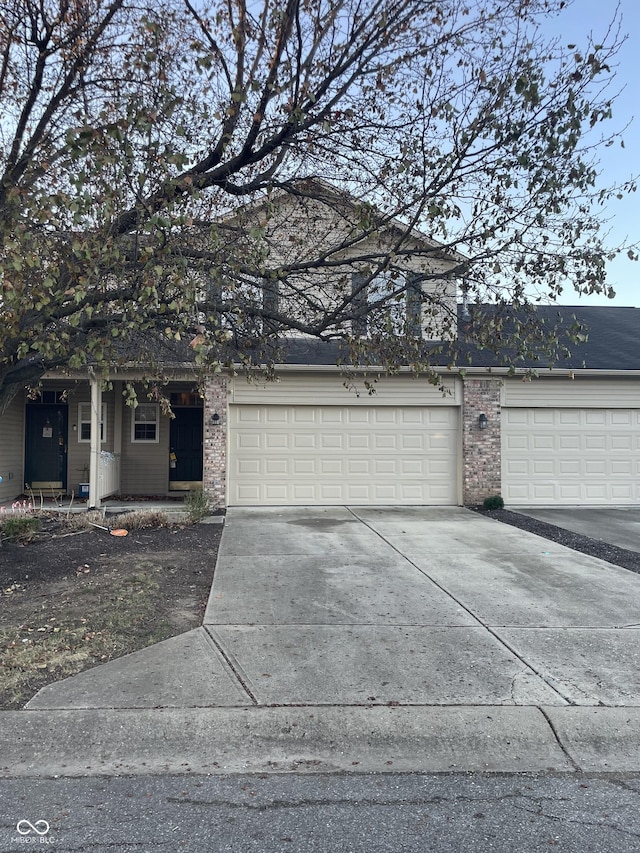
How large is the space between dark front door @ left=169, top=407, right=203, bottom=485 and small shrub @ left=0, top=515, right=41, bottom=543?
20.1 ft

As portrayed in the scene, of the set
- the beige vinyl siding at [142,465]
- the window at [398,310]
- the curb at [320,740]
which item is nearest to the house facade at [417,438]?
the beige vinyl siding at [142,465]

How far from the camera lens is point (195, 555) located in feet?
27.5

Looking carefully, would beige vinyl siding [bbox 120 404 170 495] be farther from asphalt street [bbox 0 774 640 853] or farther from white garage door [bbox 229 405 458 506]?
asphalt street [bbox 0 774 640 853]

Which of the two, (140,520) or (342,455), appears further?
(342,455)

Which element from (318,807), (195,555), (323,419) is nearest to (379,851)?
(318,807)

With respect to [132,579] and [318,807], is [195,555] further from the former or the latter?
[318,807]

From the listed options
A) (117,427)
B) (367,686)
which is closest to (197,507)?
(117,427)

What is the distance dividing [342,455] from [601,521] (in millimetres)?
5292

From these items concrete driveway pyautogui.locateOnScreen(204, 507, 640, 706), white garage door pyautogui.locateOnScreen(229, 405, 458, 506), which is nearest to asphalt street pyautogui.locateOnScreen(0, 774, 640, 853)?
concrete driveway pyautogui.locateOnScreen(204, 507, 640, 706)

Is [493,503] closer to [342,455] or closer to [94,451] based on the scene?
[342,455]

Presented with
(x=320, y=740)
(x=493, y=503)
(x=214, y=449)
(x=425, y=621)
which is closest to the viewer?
(x=320, y=740)

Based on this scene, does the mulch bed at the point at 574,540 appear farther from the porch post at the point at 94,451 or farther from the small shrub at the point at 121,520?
the porch post at the point at 94,451

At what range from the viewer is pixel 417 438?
1361 centimetres

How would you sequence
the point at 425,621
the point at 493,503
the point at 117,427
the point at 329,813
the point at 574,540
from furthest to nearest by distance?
the point at 117,427
the point at 493,503
the point at 574,540
the point at 425,621
the point at 329,813
